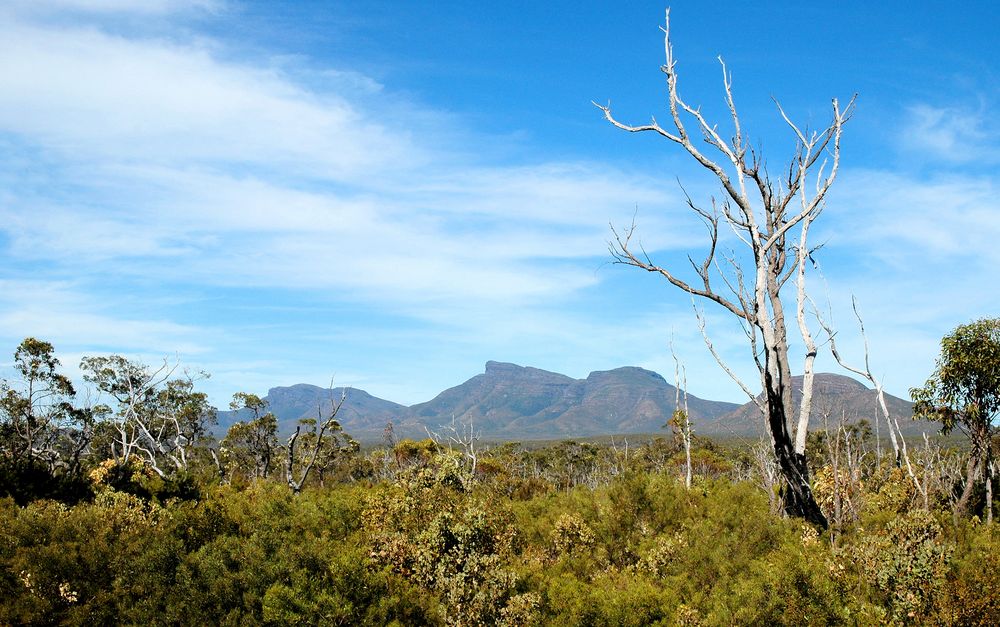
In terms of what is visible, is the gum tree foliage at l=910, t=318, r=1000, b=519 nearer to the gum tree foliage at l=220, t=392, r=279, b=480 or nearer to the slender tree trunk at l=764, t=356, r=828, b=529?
the slender tree trunk at l=764, t=356, r=828, b=529

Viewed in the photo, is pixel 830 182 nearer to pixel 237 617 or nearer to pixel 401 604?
pixel 401 604

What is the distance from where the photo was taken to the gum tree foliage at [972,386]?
16.6m

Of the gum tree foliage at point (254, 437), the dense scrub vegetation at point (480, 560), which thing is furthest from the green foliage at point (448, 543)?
the gum tree foliage at point (254, 437)

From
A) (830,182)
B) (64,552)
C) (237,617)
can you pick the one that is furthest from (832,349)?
(64,552)

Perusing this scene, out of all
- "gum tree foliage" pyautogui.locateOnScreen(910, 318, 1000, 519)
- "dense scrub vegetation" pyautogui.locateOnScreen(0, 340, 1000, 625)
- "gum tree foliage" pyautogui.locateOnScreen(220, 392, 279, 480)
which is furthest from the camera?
"gum tree foliage" pyautogui.locateOnScreen(220, 392, 279, 480)

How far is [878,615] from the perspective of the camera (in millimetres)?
9273

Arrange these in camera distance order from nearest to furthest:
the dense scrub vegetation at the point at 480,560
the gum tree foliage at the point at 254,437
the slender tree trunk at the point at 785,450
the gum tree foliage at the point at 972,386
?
the dense scrub vegetation at the point at 480,560 → the slender tree trunk at the point at 785,450 → the gum tree foliage at the point at 972,386 → the gum tree foliage at the point at 254,437

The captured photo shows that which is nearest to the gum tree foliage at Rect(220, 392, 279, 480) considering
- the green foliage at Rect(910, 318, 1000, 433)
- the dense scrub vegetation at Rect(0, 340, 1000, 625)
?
the dense scrub vegetation at Rect(0, 340, 1000, 625)

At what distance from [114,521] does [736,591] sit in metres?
11.4

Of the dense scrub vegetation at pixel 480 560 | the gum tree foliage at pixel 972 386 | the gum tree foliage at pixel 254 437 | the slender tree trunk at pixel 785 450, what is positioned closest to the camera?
the dense scrub vegetation at pixel 480 560

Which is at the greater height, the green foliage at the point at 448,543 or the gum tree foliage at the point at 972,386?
the gum tree foliage at the point at 972,386

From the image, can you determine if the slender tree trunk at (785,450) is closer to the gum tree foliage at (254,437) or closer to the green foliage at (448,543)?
the green foliage at (448,543)

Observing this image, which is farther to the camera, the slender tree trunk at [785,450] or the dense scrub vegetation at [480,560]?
the slender tree trunk at [785,450]

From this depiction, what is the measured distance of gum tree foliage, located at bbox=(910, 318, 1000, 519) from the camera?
16.6 meters
